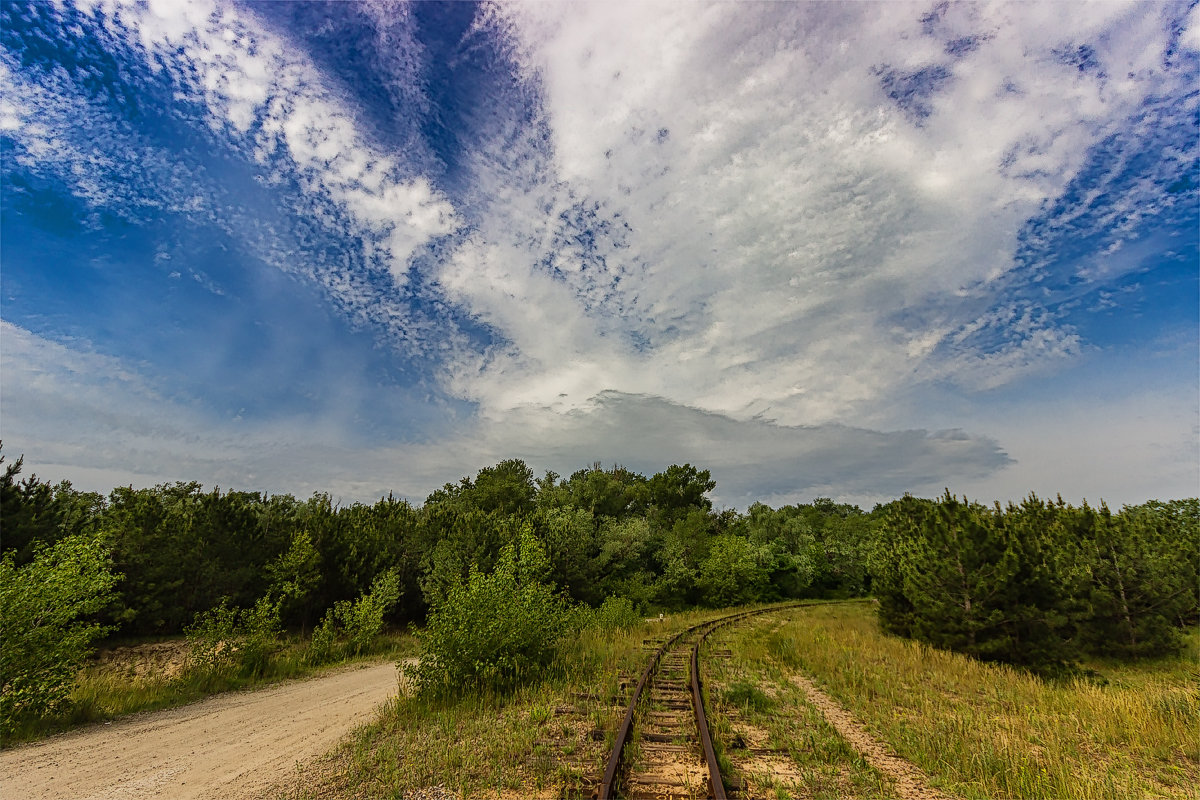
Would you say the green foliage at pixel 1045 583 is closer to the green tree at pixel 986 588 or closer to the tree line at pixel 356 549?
the green tree at pixel 986 588

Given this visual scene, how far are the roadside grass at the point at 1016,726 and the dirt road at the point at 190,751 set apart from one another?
386 inches

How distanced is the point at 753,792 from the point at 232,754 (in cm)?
866

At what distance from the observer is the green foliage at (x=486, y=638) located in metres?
11.0

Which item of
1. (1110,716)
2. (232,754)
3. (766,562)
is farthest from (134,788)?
(766,562)

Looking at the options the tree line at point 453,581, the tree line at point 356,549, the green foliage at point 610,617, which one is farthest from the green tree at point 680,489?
the green foliage at point 610,617

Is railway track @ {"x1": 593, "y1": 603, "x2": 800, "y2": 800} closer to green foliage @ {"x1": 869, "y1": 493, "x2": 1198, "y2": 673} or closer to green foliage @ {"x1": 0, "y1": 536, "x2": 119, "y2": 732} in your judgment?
green foliage @ {"x1": 0, "y1": 536, "x2": 119, "y2": 732}

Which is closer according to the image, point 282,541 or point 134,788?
point 134,788

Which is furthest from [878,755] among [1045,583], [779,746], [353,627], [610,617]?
[353,627]

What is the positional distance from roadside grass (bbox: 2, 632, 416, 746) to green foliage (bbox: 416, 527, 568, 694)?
22.6 ft

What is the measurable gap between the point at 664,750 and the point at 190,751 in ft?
27.5

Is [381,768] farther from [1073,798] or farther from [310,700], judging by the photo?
[1073,798]

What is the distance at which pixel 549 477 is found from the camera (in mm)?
59812

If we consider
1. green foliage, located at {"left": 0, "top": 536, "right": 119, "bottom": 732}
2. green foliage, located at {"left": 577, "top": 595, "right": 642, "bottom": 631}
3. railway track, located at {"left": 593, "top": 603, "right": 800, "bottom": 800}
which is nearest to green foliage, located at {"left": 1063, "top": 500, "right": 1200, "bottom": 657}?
green foliage, located at {"left": 577, "top": 595, "right": 642, "bottom": 631}

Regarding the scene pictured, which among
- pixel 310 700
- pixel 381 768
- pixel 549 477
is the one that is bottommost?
pixel 310 700
